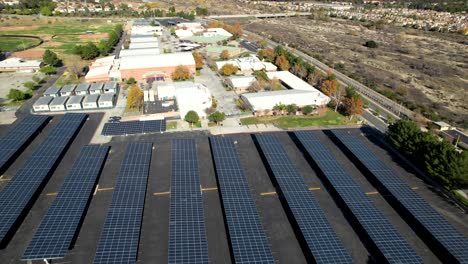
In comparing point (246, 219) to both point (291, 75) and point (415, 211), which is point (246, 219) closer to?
point (415, 211)

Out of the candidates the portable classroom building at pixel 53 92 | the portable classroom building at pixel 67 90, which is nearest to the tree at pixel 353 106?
the portable classroom building at pixel 67 90

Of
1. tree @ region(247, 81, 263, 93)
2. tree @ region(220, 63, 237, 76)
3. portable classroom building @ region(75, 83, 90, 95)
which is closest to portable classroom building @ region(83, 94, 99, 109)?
portable classroom building @ region(75, 83, 90, 95)

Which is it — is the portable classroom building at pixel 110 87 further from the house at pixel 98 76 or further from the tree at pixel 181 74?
the tree at pixel 181 74

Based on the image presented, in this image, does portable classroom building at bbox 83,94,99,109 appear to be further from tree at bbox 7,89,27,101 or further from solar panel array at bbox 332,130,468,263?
solar panel array at bbox 332,130,468,263

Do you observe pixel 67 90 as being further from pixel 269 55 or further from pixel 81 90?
pixel 269 55

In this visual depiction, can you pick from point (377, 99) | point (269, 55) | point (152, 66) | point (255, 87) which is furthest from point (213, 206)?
point (269, 55)
